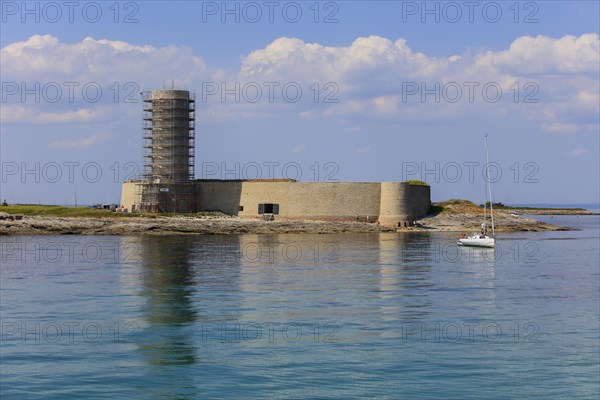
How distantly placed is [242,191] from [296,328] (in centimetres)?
6999

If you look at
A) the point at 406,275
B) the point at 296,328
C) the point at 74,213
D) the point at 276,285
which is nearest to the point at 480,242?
the point at 406,275

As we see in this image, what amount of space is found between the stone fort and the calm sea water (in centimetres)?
3740

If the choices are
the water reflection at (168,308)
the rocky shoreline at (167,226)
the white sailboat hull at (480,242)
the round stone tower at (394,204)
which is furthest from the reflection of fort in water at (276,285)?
the round stone tower at (394,204)

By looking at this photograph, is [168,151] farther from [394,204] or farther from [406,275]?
[406,275]

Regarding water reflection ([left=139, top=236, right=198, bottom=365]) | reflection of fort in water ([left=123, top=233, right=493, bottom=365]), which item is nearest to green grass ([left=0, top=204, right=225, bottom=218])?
reflection of fort in water ([left=123, top=233, right=493, bottom=365])

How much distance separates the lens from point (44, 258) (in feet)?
208

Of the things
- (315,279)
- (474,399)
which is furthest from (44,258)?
(474,399)

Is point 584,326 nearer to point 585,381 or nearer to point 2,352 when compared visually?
point 585,381

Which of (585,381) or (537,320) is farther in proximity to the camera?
(537,320)

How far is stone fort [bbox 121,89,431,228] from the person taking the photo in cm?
10062

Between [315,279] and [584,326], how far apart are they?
18.3 meters

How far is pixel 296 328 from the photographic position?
1323 inches

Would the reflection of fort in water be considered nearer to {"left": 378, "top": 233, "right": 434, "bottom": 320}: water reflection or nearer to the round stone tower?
{"left": 378, "top": 233, "right": 434, "bottom": 320}: water reflection

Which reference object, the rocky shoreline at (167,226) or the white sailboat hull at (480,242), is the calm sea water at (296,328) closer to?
the white sailboat hull at (480,242)
